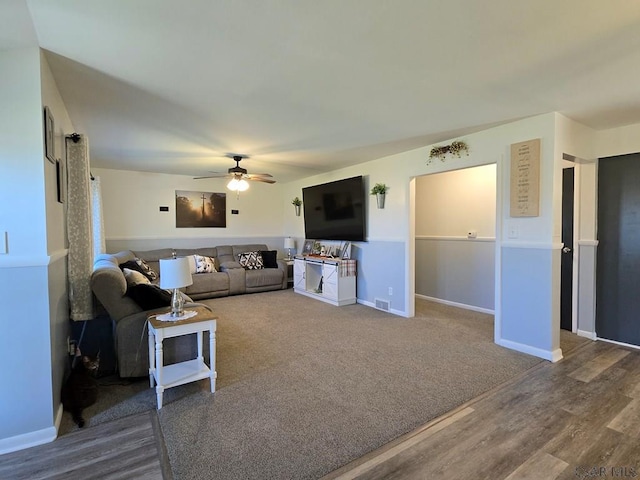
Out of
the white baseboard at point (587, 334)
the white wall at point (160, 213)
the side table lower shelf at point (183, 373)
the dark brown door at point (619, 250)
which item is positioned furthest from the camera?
the white wall at point (160, 213)

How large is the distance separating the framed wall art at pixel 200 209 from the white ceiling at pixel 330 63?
2910 mm

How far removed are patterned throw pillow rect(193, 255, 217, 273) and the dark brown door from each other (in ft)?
18.7

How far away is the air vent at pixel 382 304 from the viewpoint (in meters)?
4.97

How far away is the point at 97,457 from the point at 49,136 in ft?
6.48

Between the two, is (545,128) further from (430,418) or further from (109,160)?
(109,160)

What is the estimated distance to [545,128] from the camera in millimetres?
3102

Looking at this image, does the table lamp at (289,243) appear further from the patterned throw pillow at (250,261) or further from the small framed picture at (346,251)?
the small framed picture at (346,251)

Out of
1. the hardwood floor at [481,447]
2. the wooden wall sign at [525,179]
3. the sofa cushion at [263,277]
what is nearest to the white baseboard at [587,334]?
the hardwood floor at [481,447]

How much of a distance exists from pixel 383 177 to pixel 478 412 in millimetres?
3456

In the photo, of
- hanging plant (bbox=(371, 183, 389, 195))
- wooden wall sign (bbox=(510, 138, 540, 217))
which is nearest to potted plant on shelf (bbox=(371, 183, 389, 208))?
hanging plant (bbox=(371, 183, 389, 195))

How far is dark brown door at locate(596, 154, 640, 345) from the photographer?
135 inches

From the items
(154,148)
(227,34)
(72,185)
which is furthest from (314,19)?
(154,148)

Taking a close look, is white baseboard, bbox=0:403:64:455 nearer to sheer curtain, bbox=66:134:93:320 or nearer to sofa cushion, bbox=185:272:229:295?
sheer curtain, bbox=66:134:93:320

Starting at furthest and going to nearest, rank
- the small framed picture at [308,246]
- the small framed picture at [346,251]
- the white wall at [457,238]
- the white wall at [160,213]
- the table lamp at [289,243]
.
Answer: the table lamp at [289,243] < the small framed picture at [308,246] < the white wall at [160,213] < the small framed picture at [346,251] < the white wall at [457,238]
